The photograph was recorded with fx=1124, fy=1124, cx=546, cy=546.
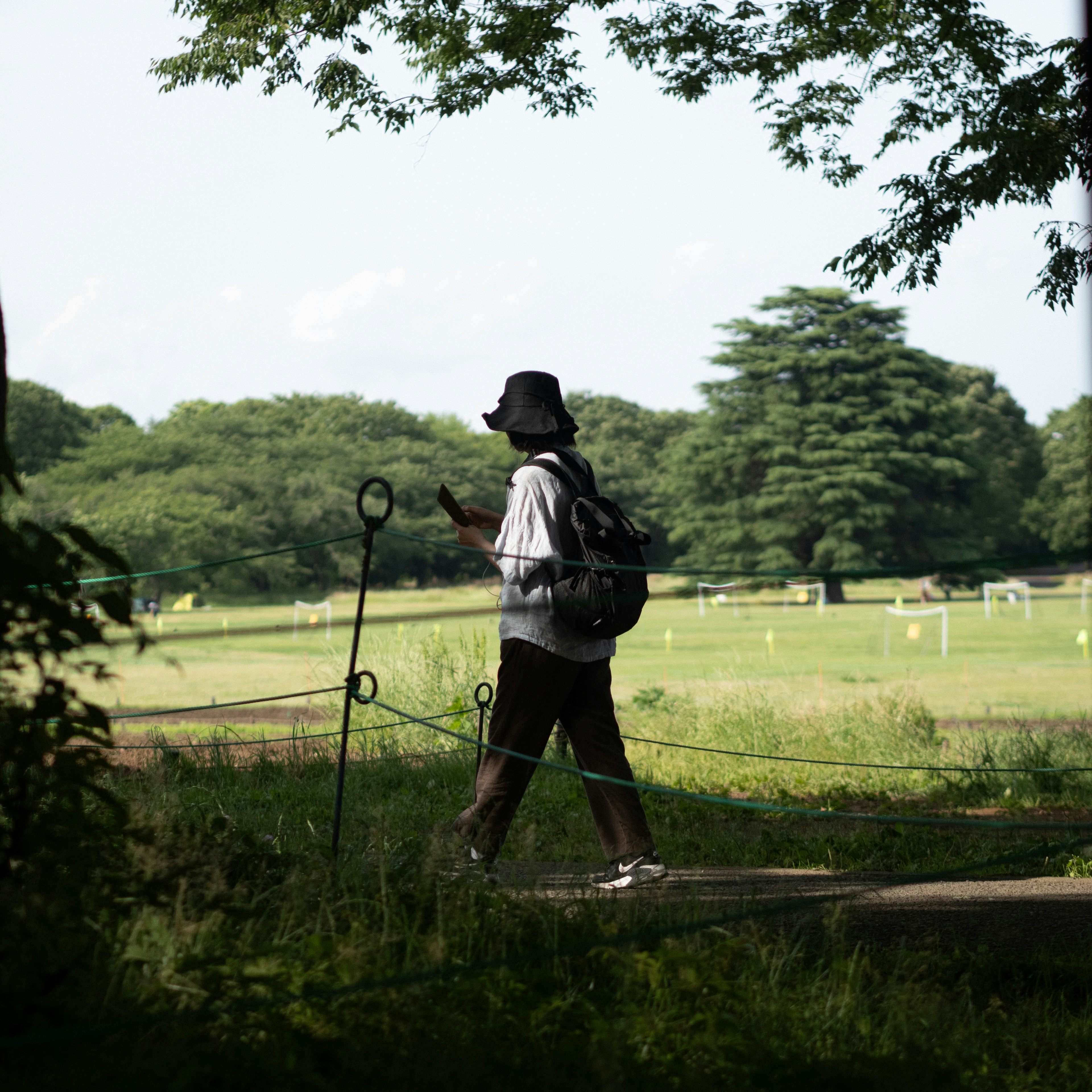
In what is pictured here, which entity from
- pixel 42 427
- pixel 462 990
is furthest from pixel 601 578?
pixel 42 427

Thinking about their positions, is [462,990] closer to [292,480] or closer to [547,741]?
[547,741]

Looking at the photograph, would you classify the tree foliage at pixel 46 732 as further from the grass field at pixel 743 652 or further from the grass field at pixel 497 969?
the grass field at pixel 743 652

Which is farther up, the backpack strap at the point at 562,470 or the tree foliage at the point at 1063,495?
the tree foliage at the point at 1063,495

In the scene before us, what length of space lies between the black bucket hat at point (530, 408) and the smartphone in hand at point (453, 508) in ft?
0.92

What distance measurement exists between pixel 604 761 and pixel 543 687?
346 mm

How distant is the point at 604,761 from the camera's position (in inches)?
144

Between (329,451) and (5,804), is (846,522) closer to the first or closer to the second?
(329,451)

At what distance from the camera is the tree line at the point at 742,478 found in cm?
4494

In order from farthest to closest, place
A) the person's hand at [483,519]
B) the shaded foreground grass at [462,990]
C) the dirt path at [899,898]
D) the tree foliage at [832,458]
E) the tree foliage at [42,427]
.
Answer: the tree foliage at [42,427] → the tree foliage at [832,458] → the person's hand at [483,519] → the dirt path at [899,898] → the shaded foreground grass at [462,990]

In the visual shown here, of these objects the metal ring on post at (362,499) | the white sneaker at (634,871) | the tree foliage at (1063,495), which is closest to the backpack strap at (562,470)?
the metal ring on post at (362,499)

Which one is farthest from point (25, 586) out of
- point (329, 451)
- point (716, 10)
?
point (329, 451)

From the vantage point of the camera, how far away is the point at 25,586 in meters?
2.27

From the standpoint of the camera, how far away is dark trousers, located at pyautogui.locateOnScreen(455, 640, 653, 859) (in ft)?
11.6

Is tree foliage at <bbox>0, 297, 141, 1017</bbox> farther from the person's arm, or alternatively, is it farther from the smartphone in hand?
the person's arm
